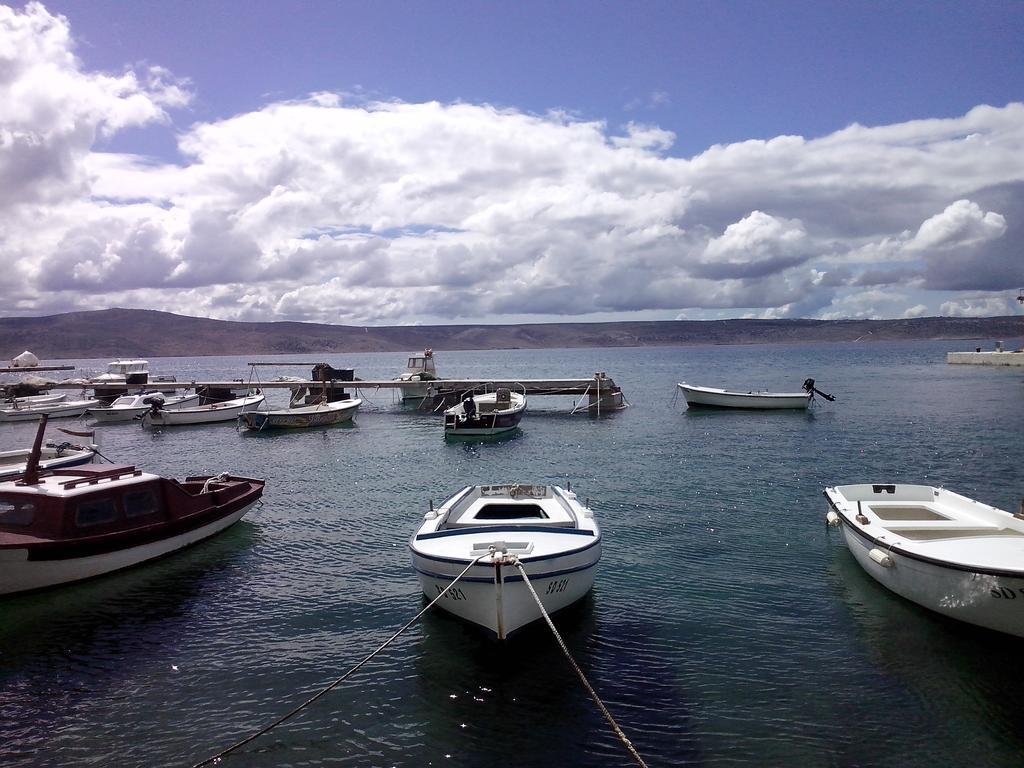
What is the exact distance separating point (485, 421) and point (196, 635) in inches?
1237

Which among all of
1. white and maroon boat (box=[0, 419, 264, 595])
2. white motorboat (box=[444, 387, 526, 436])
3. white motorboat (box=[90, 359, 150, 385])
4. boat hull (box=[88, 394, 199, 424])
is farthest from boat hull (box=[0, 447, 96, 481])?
white motorboat (box=[90, 359, 150, 385])

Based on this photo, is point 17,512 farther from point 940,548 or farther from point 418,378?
point 418,378

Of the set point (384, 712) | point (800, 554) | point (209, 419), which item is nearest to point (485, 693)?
point (384, 712)

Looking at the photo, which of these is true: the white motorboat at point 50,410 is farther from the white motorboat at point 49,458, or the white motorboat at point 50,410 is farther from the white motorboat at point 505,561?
the white motorboat at point 505,561

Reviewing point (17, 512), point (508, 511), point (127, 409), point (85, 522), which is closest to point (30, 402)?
point (127, 409)

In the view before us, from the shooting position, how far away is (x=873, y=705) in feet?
37.7

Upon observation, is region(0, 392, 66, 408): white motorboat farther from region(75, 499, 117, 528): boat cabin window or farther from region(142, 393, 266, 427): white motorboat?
region(75, 499, 117, 528): boat cabin window

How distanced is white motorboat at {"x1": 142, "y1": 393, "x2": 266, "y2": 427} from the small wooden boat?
121 inches

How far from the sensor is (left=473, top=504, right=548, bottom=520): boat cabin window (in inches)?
717

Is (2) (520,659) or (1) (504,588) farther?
(2) (520,659)

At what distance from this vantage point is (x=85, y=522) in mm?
17328

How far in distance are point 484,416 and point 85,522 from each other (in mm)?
29994

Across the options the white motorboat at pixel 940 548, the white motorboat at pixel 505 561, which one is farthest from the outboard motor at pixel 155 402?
the white motorboat at pixel 940 548

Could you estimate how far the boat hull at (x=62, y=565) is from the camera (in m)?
16.1
